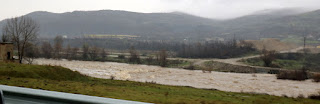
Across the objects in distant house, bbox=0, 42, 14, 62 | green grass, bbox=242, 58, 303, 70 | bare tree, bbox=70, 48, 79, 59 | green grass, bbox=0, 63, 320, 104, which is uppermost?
distant house, bbox=0, 42, 14, 62

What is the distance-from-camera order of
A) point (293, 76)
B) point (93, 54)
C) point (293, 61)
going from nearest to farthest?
point (293, 76)
point (293, 61)
point (93, 54)

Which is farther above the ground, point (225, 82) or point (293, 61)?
point (225, 82)

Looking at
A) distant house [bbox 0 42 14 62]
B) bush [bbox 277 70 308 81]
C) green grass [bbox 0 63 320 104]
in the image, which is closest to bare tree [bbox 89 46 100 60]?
distant house [bbox 0 42 14 62]

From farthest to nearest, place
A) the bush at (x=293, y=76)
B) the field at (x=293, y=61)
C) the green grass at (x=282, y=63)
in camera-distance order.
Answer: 1. the green grass at (x=282, y=63)
2. the field at (x=293, y=61)
3. the bush at (x=293, y=76)

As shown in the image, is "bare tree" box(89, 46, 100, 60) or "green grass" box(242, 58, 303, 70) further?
"bare tree" box(89, 46, 100, 60)

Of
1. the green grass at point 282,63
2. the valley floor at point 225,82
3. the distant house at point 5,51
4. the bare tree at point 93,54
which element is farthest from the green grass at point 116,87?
the bare tree at point 93,54

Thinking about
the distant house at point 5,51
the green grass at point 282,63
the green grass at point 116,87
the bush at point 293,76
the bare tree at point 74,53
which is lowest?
the green grass at point 282,63

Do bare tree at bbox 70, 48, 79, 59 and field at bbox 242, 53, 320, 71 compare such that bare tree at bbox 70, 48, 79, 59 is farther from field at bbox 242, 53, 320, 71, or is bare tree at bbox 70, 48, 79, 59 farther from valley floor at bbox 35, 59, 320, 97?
field at bbox 242, 53, 320, 71

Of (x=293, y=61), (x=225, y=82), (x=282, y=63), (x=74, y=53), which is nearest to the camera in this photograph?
(x=225, y=82)

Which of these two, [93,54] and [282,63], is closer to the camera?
[282,63]

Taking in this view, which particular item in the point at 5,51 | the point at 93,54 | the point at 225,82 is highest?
the point at 5,51

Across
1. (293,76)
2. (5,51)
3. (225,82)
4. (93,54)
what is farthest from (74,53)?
(293,76)

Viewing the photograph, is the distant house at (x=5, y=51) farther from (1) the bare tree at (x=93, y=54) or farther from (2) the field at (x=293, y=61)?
(2) the field at (x=293, y=61)

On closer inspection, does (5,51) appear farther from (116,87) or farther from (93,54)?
(93,54)
